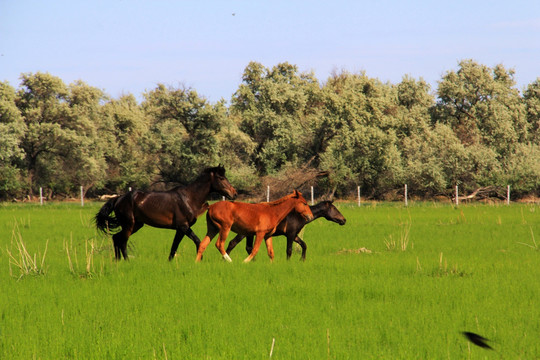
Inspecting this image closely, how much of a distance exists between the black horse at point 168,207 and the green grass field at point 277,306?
2.60 feet

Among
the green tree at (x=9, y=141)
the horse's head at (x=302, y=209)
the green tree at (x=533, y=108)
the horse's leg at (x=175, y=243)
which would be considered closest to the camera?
the horse's head at (x=302, y=209)

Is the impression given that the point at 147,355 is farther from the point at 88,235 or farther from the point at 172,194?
the point at 88,235

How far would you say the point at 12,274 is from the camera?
42.0ft

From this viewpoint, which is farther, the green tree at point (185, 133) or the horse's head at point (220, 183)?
the green tree at point (185, 133)

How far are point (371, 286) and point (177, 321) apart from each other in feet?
12.6

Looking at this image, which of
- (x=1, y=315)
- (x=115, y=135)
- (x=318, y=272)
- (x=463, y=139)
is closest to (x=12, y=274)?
(x=1, y=315)

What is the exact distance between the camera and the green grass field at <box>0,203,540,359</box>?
7242 millimetres

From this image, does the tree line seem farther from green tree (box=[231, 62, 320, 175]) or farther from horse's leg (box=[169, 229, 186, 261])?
horse's leg (box=[169, 229, 186, 261])

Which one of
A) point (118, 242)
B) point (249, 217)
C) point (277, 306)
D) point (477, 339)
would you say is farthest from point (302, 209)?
point (477, 339)

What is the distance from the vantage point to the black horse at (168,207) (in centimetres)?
1488

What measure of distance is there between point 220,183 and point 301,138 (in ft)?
154

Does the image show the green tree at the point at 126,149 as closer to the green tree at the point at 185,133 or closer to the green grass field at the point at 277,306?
the green tree at the point at 185,133

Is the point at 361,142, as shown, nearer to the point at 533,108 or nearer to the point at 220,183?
the point at 533,108

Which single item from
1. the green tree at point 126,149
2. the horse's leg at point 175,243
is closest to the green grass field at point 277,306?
the horse's leg at point 175,243
